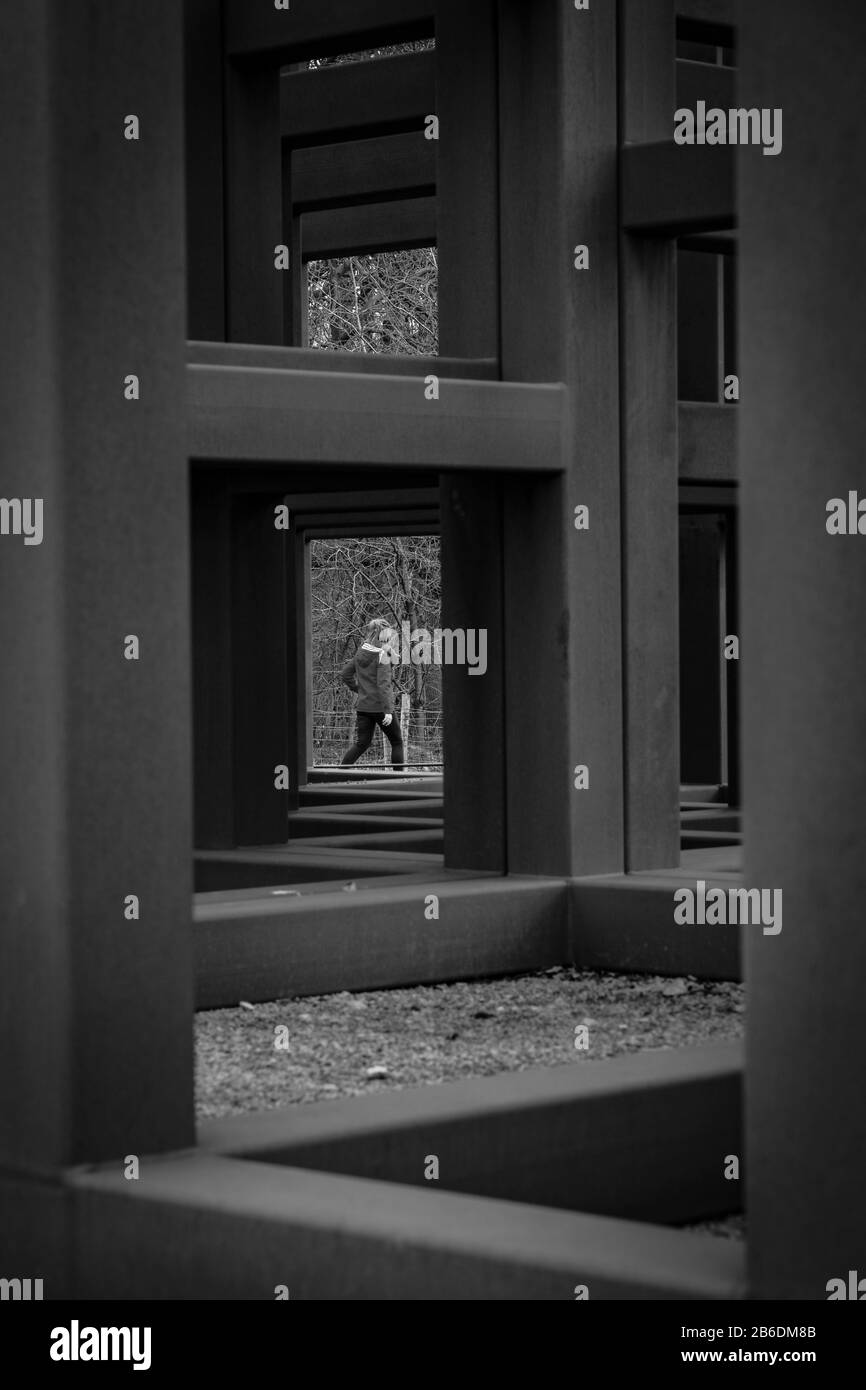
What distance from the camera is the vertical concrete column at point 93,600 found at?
434cm

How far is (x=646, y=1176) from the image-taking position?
18.0 feet

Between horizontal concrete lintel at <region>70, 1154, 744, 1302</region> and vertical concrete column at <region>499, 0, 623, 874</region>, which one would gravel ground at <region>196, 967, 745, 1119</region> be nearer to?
vertical concrete column at <region>499, 0, 623, 874</region>

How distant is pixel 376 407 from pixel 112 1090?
4202 millimetres

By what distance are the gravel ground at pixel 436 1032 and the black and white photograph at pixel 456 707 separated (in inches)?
1.4

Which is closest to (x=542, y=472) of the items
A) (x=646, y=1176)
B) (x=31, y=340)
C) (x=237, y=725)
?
(x=237, y=725)

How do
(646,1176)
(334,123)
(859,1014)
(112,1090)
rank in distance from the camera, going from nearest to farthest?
(859,1014) < (112,1090) < (646,1176) < (334,123)

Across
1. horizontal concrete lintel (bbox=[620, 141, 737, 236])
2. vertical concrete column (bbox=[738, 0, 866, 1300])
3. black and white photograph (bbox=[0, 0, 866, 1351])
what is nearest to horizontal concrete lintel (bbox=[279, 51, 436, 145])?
black and white photograph (bbox=[0, 0, 866, 1351])

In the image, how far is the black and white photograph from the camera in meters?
3.25

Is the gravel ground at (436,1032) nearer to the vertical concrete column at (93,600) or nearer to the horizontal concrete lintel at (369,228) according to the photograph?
the vertical concrete column at (93,600)

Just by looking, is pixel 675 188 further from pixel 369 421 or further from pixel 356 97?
pixel 356 97

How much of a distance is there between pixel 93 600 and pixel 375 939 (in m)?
4.01
